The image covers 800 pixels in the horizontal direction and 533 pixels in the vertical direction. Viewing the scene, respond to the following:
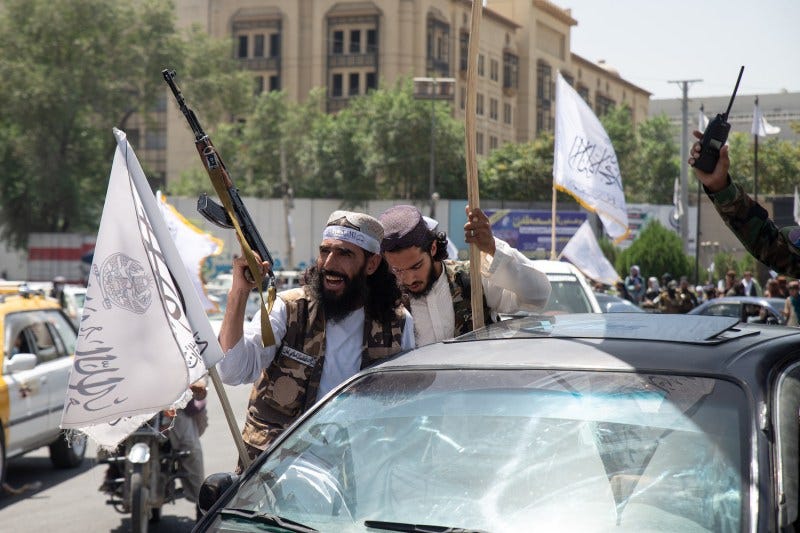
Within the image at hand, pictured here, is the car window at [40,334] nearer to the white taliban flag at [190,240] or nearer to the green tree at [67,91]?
the white taliban flag at [190,240]

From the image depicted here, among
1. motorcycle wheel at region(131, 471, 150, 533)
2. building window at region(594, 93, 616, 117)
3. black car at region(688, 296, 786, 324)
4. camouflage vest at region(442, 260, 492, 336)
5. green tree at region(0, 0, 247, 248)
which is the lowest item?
motorcycle wheel at region(131, 471, 150, 533)

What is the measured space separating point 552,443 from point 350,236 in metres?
1.64

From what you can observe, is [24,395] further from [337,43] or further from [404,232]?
[337,43]

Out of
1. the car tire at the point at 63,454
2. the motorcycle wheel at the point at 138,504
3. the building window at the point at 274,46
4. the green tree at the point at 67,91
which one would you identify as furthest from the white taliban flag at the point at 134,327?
the building window at the point at 274,46

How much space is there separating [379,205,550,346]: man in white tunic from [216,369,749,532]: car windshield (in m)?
1.48

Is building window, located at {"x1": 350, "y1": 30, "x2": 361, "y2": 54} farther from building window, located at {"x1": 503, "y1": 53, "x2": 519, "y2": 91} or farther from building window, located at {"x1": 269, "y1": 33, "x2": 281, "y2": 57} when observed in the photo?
building window, located at {"x1": 503, "y1": 53, "x2": 519, "y2": 91}

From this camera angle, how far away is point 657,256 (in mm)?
47844

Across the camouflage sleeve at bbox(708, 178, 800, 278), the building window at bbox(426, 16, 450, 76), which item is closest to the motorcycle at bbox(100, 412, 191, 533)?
the camouflage sleeve at bbox(708, 178, 800, 278)

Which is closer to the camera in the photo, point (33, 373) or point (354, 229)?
point (354, 229)

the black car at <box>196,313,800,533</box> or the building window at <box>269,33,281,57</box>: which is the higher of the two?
the building window at <box>269,33,281,57</box>

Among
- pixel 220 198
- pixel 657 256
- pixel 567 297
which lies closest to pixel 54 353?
pixel 567 297

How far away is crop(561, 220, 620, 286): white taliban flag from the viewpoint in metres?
18.3

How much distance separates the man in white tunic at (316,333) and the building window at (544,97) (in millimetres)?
89607

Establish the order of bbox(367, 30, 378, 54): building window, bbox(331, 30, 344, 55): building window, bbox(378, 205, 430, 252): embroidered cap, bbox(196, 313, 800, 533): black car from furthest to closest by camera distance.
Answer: bbox(331, 30, 344, 55): building window → bbox(367, 30, 378, 54): building window → bbox(378, 205, 430, 252): embroidered cap → bbox(196, 313, 800, 533): black car
